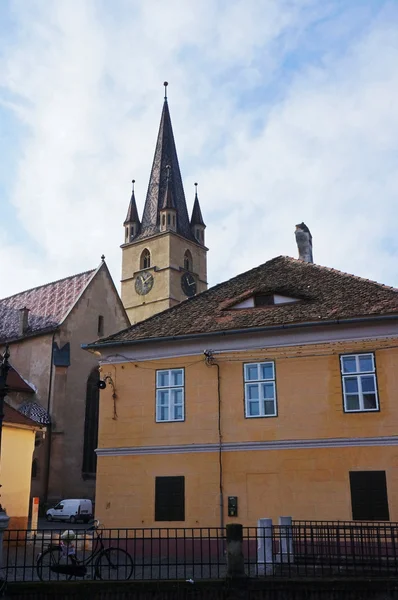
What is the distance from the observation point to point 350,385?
17062 millimetres

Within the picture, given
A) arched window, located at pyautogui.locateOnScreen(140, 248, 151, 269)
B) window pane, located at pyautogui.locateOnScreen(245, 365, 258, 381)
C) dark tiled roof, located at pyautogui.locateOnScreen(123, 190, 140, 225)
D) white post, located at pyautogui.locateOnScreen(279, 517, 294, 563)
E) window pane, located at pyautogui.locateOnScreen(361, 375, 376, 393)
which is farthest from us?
dark tiled roof, located at pyautogui.locateOnScreen(123, 190, 140, 225)

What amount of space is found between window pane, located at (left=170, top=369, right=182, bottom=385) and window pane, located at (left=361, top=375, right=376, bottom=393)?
17.2 ft

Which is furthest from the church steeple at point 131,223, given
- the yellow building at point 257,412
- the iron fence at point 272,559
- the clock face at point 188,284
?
the iron fence at point 272,559

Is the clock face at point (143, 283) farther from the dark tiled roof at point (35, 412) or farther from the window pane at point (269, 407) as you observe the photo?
the window pane at point (269, 407)

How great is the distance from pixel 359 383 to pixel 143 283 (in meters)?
50.5

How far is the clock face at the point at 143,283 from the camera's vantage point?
65625 mm

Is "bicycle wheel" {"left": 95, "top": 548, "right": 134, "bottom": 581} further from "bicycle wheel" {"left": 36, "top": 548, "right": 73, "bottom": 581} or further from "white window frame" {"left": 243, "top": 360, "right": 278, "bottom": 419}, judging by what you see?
"white window frame" {"left": 243, "top": 360, "right": 278, "bottom": 419}

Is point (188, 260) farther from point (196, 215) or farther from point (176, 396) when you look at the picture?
point (176, 396)

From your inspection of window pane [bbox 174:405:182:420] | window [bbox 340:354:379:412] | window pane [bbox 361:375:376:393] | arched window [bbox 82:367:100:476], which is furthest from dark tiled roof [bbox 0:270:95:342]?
window pane [bbox 361:375:376:393]

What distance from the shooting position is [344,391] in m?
17.1

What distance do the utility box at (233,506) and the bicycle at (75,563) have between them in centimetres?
434

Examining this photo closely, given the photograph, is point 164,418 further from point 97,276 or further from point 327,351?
point 97,276

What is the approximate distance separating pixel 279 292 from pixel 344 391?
3976 millimetres

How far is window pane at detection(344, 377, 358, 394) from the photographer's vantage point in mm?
16984
